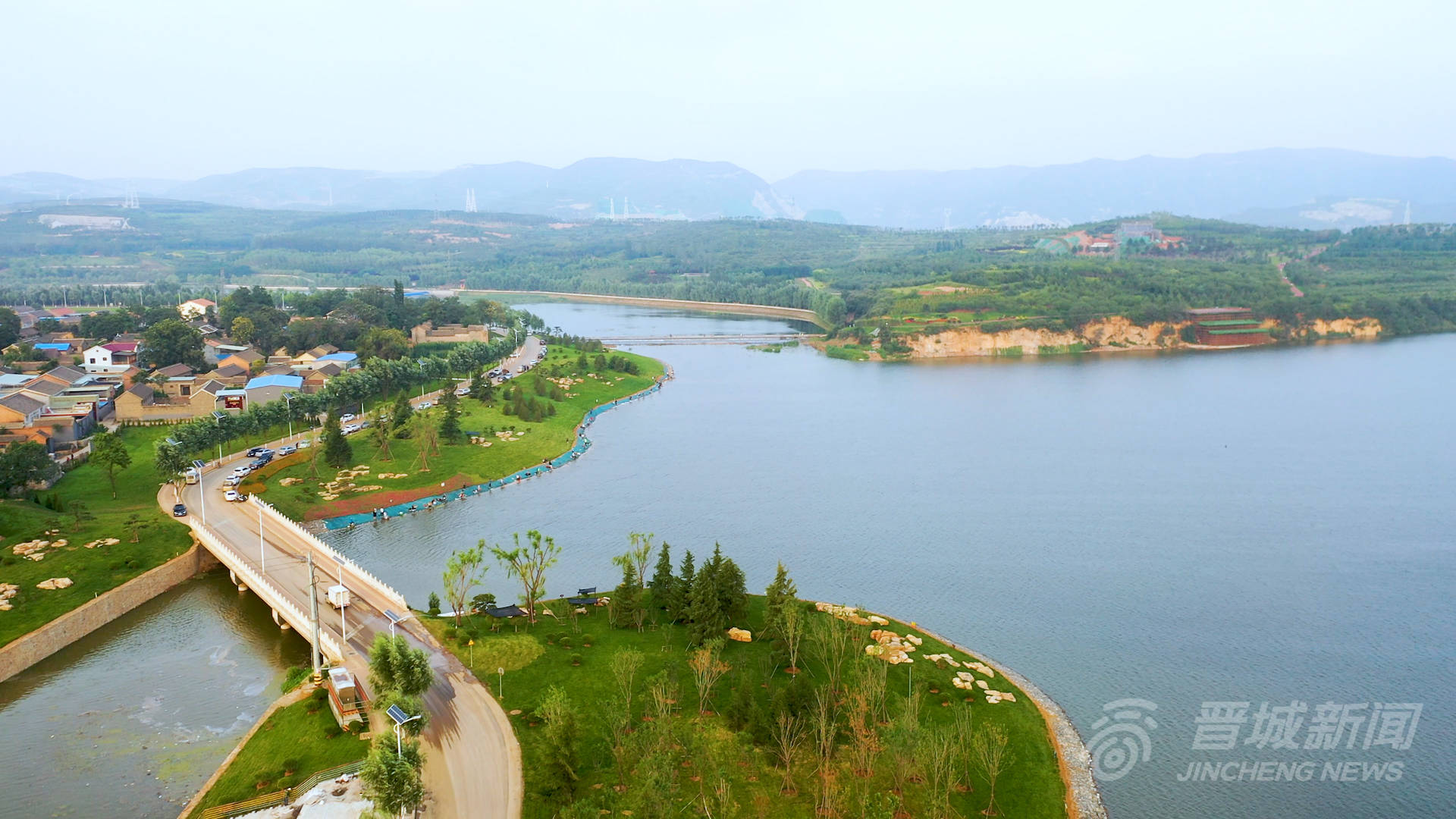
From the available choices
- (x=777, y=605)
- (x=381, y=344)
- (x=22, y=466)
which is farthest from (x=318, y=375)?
(x=777, y=605)

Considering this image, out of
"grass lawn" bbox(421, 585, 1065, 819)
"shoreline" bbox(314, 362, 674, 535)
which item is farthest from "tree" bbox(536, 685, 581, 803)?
"shoreline" bbox(314, 362, 674, 535)

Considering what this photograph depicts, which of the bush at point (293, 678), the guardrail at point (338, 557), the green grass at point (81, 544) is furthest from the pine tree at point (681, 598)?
the green grass at point (81, 544)

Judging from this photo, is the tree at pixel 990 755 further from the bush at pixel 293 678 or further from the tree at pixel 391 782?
the bush at pixel 293 678

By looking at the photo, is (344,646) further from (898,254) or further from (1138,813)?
(898,254)

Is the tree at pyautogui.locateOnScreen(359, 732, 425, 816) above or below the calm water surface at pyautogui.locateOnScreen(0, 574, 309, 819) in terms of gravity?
above

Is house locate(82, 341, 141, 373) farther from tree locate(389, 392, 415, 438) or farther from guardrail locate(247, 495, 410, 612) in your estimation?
guardrail locate(247, 495, 410, 612)

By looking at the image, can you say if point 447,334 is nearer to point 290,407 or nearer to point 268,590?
point 290,407

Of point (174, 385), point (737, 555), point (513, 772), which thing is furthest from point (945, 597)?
point (174, 385)
